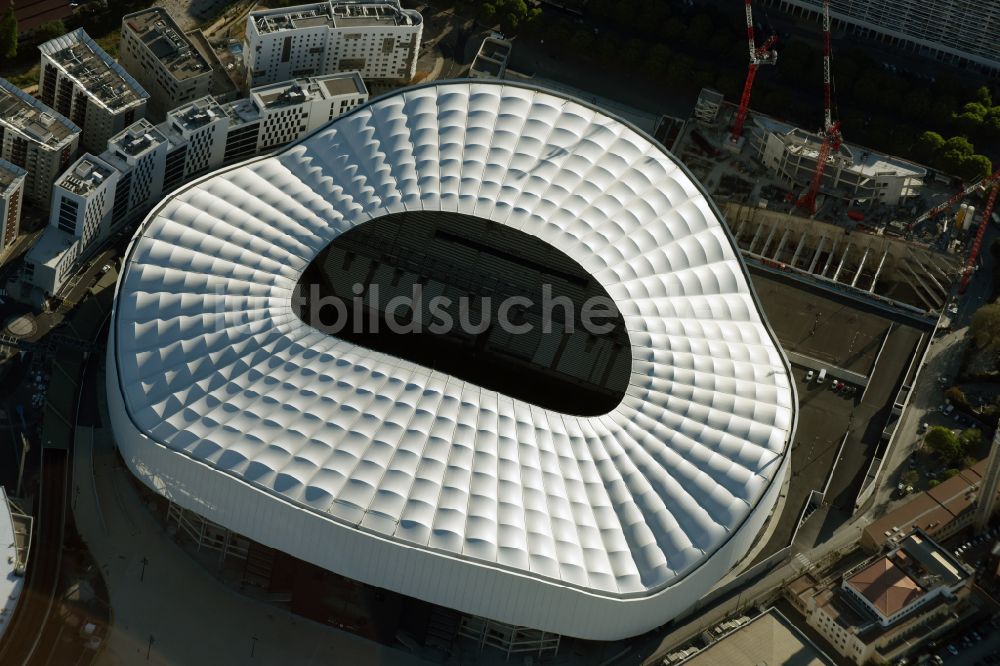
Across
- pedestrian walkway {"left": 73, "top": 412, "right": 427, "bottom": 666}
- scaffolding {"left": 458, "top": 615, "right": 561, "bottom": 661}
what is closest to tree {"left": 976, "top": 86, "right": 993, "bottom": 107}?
scaffolding {"left": 458, "top": 615, "right": 561, "bottom": 661}

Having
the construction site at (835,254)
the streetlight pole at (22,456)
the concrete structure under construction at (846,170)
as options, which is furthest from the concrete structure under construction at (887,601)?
the streetlight pole at (22,456)

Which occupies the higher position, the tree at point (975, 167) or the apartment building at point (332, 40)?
the tree at point (975, 167)

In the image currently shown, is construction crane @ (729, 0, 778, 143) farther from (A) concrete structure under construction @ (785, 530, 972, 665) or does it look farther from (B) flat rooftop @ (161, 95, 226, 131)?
(A) concrete structure under construction @ (785, 530, 972, 665)

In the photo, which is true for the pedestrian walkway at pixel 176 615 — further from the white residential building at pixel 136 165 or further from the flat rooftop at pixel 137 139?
the flat rooftop at pixel 137 139

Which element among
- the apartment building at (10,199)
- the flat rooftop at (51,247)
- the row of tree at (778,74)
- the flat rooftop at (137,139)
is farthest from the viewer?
the row of tree at (778,74)

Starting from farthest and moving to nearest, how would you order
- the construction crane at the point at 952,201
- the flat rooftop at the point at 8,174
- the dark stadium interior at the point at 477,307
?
the construction crane at the point at 952,201 < the flat rooftop at the point at 8,174 < the dark stadium interior at the point at 477,307

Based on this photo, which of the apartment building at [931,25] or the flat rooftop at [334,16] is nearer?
the flat rooftop at [334,16]

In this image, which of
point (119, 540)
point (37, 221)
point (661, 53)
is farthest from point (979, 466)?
point (37, 221)

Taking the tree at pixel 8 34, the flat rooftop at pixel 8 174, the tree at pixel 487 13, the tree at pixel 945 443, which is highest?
the tree at pixel 487 13

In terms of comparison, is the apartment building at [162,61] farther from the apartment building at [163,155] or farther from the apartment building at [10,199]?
the apartment building at [10,199]
